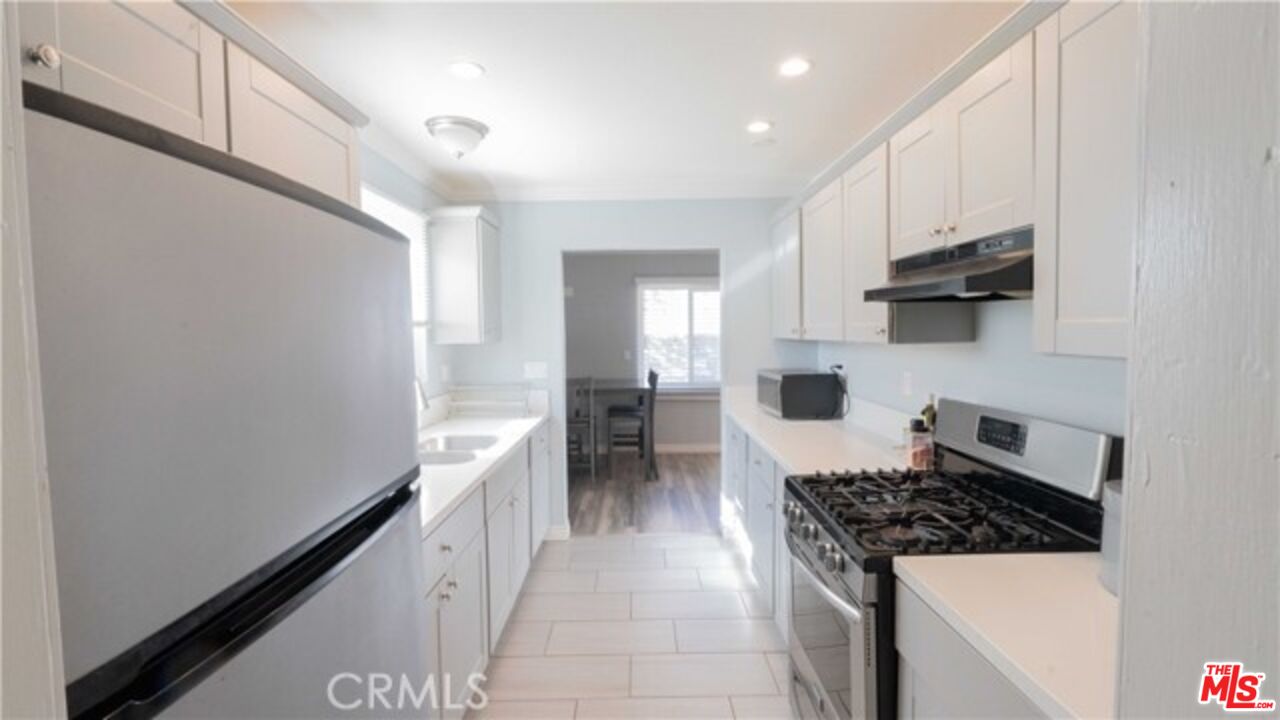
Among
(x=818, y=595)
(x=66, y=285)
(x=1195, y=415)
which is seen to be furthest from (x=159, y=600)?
(x=818, y=595)

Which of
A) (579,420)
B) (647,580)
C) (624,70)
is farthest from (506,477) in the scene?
(579,420)

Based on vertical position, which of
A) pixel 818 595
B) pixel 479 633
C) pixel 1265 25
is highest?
pixel 1265 25

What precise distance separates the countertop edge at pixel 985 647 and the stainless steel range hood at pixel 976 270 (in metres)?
0.71

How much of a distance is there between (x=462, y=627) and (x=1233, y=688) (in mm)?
1957

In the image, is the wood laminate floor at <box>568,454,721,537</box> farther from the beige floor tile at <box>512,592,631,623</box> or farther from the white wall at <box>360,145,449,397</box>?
the white wall at <box>360,145,449,397</box>

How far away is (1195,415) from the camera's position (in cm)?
39

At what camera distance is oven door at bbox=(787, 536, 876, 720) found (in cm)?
132

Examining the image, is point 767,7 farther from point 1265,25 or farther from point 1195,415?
point 1195,415

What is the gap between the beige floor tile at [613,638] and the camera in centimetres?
246

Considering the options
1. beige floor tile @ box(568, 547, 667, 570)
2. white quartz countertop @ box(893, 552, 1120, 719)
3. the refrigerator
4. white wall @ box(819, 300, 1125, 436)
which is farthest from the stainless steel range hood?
beige floor tile @ box(568, 547, 667, 570)

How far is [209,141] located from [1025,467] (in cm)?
213

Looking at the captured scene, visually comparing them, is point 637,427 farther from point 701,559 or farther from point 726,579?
point 726,579

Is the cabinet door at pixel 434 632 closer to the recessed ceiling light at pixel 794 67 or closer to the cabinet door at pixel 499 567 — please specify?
the cabinet door at pixel 499 567

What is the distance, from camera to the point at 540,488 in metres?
3.55
